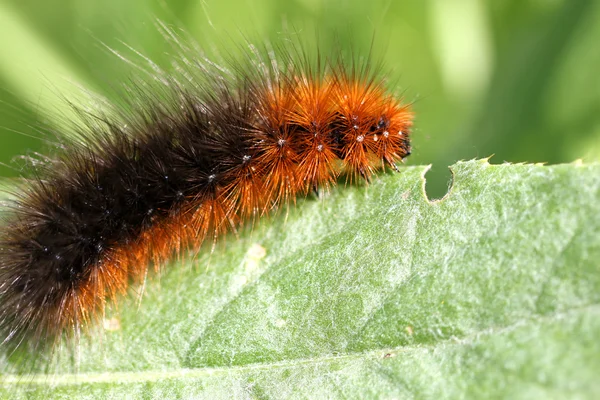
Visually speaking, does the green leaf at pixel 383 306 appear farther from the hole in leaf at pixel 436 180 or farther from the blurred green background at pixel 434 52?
the blurred green background at pixel 434 52

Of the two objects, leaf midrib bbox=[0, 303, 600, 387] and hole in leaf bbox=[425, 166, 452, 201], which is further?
hole in leaf bbox=[425, 166, 452, 201]

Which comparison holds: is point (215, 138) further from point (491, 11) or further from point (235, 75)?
point (491, 11)

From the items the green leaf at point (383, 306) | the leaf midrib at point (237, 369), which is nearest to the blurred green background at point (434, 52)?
the green leaf at point (383, 306)

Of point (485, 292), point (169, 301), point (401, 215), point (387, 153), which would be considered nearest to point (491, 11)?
point (387, 153)

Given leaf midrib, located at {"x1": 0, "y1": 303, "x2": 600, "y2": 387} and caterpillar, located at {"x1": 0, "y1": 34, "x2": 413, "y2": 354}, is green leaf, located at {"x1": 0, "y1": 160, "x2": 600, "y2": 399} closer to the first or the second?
leaf midrib, located at {"x1": 0, "y1": 303, "x2": 600, "y2": 387}

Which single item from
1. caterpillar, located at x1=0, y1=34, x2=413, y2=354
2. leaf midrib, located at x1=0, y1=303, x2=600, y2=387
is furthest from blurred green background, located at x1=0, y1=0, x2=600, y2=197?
leaf midrib, located at x1=0, y1=303, x2=600, y2=387
